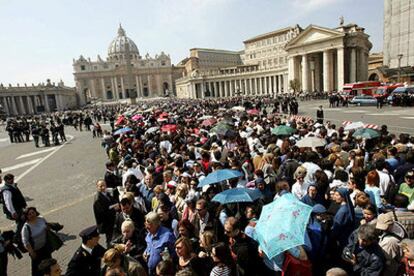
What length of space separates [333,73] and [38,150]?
56899 mm

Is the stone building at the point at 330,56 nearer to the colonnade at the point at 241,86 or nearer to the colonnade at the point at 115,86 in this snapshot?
the colonnade at the point at 241,86

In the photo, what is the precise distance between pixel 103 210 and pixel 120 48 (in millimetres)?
160522

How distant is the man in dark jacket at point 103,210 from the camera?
20.0 ft

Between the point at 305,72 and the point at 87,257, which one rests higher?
the point at 305,72

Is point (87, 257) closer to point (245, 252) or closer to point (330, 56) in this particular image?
point (245, 252)

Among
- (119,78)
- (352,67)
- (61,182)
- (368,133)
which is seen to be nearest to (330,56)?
(352,67)

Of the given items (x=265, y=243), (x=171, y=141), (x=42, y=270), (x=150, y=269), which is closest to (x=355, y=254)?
(x=265, y=243)

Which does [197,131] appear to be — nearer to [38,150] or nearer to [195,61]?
[38,150]

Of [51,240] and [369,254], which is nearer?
[369,254]

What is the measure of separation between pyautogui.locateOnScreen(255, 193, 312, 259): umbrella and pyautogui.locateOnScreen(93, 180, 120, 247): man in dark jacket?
363cm

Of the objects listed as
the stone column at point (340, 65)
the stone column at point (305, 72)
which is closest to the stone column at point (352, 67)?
the stone column at point (340, 65)

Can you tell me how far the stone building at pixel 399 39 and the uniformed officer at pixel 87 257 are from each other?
47.9m

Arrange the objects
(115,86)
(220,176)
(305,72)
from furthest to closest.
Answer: (115,86) < (305,72) < (220,176)

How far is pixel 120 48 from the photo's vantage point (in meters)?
153
